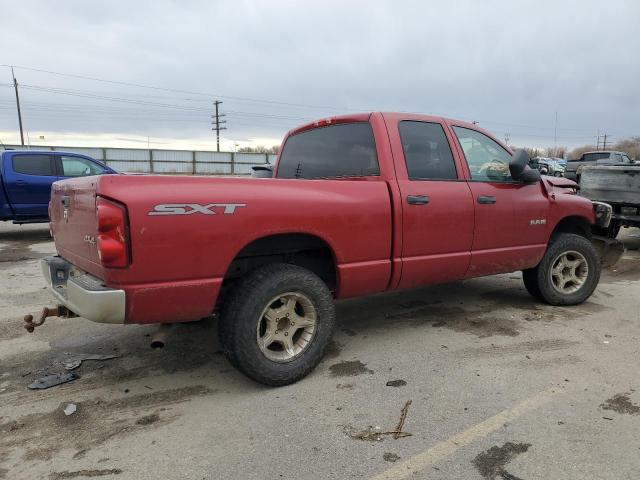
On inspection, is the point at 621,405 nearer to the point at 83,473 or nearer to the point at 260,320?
the point at 260,320

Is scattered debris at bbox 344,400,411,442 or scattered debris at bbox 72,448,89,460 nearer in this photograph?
scattered debris at bbox 72,448,89,460

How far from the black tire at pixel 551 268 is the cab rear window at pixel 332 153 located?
2396 mm

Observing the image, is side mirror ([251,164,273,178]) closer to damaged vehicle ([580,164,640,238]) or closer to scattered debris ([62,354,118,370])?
scattered debris ([62,354,118,370])

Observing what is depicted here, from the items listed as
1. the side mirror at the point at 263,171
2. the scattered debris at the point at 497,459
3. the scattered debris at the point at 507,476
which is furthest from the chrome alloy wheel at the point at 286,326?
the side mirror at the point at 263,171

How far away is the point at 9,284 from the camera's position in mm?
6066

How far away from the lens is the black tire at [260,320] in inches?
123

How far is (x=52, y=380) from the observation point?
342cm

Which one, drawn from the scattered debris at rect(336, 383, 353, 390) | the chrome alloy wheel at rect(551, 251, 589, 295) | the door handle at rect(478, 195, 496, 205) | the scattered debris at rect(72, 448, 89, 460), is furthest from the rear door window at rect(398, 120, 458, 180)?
the scattered debris at rect(72, 448, 89, 460)

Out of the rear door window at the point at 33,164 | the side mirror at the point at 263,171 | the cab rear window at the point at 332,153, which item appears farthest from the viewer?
the rear door window at the point at 33,164

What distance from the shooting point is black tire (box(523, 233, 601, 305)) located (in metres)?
5.05

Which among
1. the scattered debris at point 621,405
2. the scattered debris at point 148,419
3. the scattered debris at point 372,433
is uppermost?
the scattered debris at point 621,405

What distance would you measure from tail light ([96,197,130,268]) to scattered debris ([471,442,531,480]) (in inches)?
86.9

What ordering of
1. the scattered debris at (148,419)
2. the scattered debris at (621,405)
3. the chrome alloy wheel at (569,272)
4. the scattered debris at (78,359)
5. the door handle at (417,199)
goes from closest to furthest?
the scattered debris at (148,419)
the scattered debris at (621,405)
the scattered debris at (78,359)
the door handle at (417,199)
the chrome alloy wheel at (569,272)

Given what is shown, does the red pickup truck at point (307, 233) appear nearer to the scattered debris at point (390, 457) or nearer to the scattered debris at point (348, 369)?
the scattered debris at point (348, 369)
